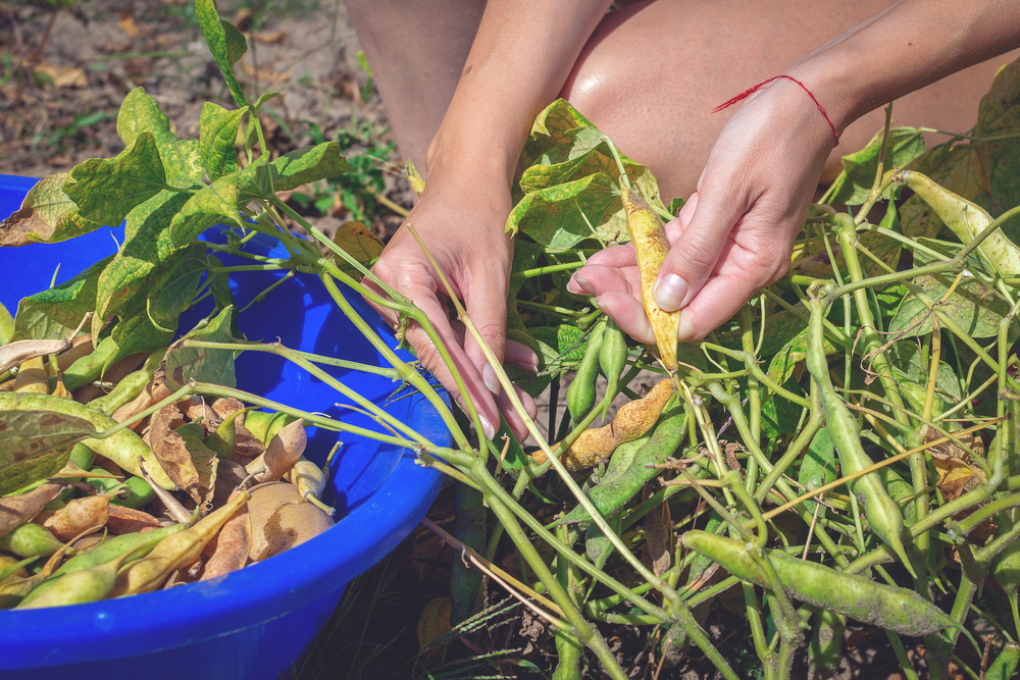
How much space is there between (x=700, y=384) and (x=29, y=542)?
0.79 meters

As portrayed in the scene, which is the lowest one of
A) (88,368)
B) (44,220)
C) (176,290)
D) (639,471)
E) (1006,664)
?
(1006,664)

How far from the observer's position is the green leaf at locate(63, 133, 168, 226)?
725 millimetres

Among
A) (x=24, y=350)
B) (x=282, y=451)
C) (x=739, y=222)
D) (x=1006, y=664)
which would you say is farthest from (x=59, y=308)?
(x=1006, y=664)

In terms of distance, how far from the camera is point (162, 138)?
2.95ft

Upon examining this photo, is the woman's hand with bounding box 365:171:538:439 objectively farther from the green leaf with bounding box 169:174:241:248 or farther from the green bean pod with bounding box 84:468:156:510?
the green bean pod with bounding box 84:468:156:510

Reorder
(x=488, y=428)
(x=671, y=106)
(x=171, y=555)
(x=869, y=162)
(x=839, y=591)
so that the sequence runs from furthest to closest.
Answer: (x=671, y=106)
(x=869, y=162)
(x=488, y=428)
(x=171, y=555)
(x=839, y=591)

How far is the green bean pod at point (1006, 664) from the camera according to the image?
2.56 feet

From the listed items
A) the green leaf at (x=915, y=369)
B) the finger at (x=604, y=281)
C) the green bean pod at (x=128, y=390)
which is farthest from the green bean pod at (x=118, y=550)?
the green leaf at (x=915, y=369)

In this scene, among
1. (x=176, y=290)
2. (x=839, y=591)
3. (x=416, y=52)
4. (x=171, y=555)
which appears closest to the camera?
(x=839, y=591)

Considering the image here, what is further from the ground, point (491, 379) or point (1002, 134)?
point (1002, 134)

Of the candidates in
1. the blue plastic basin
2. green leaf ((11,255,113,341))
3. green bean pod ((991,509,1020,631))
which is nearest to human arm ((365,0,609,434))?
the blue plastic basin

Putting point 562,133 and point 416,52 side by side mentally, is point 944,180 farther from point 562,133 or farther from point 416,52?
point 416,52

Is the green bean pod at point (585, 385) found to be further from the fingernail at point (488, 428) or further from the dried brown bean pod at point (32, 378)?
the dried brown bean pod at point (32, 378)

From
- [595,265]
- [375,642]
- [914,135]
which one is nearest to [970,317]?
[914,135]
